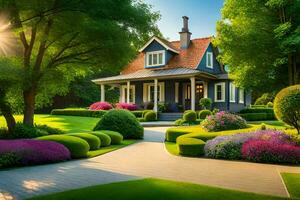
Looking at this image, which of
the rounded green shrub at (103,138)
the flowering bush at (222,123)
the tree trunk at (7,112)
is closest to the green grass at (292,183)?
the flowering bush at (222,123)

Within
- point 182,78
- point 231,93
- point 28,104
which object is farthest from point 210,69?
point 28,104

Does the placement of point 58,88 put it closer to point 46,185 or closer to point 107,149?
point 107,149

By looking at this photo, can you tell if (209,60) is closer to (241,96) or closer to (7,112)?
(241,96)

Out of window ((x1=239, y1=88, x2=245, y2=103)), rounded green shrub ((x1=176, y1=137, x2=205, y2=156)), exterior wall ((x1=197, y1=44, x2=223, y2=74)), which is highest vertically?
exterior wall ((x1=197, y1=44, x2=223, y2=74))

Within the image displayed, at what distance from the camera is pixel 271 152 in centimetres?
1193

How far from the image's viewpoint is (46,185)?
819cm

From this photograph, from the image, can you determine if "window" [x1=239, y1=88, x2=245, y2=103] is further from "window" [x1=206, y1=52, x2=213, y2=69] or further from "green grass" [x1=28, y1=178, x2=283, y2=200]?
"green grass" [x1=28, y1=178, x2=283, y2=200]

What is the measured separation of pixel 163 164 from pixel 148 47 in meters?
26.0

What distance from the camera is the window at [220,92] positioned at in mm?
33062

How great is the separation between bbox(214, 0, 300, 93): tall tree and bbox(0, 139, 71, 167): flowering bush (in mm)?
14162

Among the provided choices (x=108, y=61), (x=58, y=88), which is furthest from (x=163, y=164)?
(x=58, y=88)

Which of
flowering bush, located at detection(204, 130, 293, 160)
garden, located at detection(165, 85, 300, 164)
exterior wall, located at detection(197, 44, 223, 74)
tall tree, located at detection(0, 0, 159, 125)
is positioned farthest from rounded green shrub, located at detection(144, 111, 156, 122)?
flowering bush, located at detection(204, 130, 293, 160)

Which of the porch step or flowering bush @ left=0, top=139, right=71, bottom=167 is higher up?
the porch step

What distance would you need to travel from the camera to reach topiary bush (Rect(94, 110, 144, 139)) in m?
19.4
